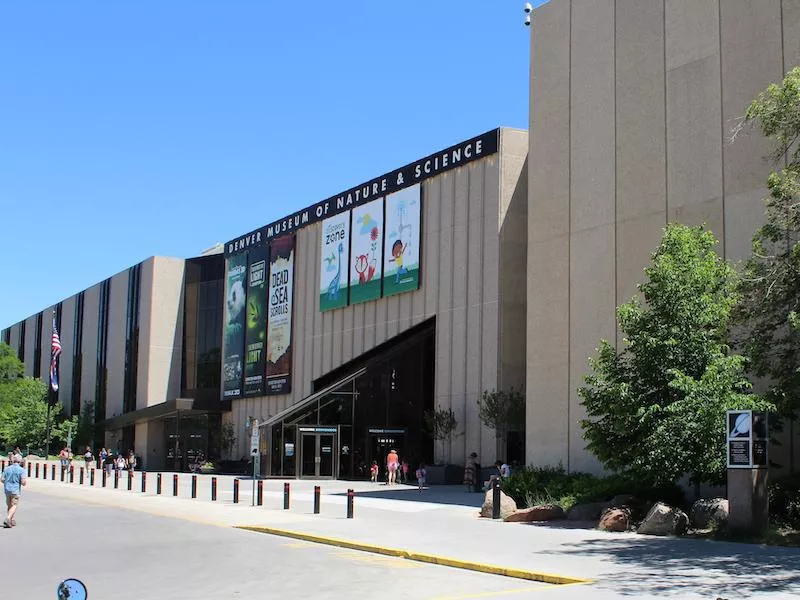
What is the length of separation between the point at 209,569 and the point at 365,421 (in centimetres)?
3243

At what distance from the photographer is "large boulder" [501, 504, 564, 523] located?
849 inches

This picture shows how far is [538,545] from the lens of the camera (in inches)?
656

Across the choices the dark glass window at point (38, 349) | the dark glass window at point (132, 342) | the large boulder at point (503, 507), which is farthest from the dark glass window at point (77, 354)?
the large boulder at point (503, 507)

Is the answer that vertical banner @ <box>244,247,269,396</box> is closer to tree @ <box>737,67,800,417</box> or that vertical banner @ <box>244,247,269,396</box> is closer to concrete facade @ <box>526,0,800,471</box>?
concrete facade @ <box>526,0,800,471</box>

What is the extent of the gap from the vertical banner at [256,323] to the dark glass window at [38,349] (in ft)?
142

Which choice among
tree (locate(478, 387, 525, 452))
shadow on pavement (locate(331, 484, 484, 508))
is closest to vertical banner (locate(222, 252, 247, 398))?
shadow on pavement (locate(331, 484, 484, 508))

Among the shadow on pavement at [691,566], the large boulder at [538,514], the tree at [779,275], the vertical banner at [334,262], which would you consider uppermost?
the vertical banner at [334,262]

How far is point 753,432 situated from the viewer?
16953mm

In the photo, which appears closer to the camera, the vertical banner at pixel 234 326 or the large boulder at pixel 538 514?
the large boulder at pixel 538 514

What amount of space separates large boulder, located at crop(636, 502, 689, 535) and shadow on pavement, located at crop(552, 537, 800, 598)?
54cm

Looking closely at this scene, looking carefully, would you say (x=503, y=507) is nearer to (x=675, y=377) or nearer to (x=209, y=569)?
(x=675, y=377)

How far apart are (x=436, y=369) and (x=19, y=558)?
29104 millimetres

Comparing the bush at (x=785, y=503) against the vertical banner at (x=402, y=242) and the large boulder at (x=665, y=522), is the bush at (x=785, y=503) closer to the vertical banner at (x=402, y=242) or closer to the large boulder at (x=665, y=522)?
the large boulder at (x=665, y=522)

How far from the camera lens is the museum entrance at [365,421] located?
1802 inches
